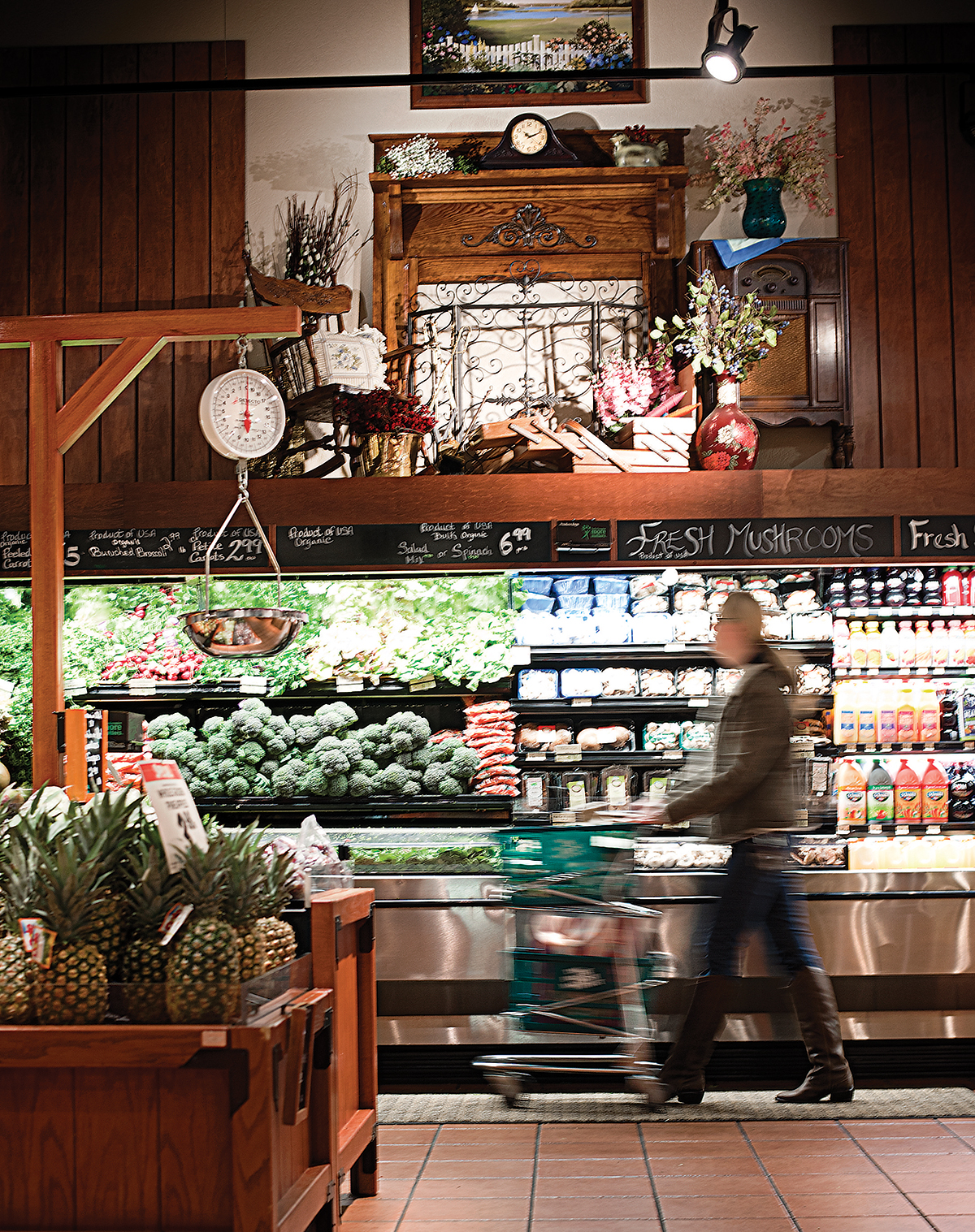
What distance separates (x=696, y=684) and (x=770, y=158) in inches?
120

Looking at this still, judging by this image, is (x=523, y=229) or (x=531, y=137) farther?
(x=523, y=229)

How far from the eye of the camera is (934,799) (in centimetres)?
562

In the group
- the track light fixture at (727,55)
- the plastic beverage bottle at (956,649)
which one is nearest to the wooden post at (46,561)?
the track light fixture at (727,55)

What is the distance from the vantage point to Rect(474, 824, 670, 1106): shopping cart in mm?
4223

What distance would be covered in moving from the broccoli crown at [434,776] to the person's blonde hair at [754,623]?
1.68 m

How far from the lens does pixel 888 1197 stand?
343 centimetres

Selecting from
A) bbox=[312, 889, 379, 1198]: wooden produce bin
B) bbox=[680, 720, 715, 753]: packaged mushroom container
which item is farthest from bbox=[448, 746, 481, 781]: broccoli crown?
bbox=[312, 889, 379, 1198]: wooden produce bin

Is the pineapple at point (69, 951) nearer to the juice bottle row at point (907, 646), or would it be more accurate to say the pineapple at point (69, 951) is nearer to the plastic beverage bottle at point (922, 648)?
the juice bottle row at point (907, 646)

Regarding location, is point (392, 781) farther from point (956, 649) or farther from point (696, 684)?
point (956, 649)

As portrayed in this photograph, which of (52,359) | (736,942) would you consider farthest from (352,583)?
(736,942)

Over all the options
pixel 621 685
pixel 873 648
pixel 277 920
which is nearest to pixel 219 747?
pixel 621 685

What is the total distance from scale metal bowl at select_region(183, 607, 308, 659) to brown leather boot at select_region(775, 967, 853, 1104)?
2.35 meters

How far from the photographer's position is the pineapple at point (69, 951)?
2.43 metres

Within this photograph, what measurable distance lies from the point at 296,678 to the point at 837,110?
4.50 m
